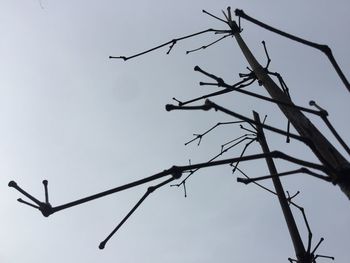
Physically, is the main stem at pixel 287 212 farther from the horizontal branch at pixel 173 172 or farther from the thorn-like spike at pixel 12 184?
the thorn-like spike at pixel 12 184

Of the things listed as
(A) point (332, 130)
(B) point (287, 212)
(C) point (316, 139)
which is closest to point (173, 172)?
(A) point (332, 130)

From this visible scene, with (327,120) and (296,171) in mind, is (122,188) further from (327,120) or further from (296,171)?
(327,120)

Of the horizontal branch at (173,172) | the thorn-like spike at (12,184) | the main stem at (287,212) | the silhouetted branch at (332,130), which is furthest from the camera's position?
the main stem at (287,212)

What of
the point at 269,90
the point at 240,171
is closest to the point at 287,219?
A: the point at 240,171

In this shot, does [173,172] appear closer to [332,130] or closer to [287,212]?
[332,130]

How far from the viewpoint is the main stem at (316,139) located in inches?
84.7

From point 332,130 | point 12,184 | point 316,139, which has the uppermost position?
point 12,184

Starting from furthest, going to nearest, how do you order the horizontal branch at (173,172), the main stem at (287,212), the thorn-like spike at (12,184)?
the main stem at (287,212) < the thorn-like spike at (12,184) < the horizontal branch at (173,172)

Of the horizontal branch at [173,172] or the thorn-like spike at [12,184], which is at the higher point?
the thorn-like spike at [12,184]

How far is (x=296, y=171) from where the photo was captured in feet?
7.11

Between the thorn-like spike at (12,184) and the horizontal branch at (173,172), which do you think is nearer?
the horizontal branch at (173,172)

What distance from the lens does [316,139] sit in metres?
2.68

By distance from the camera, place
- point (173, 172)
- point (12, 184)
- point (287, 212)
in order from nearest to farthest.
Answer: point (173, 172), point (12, 184), point (287, 212)

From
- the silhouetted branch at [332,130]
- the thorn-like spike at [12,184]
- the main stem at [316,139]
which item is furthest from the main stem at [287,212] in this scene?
the thorn-like spike at [12,184]
